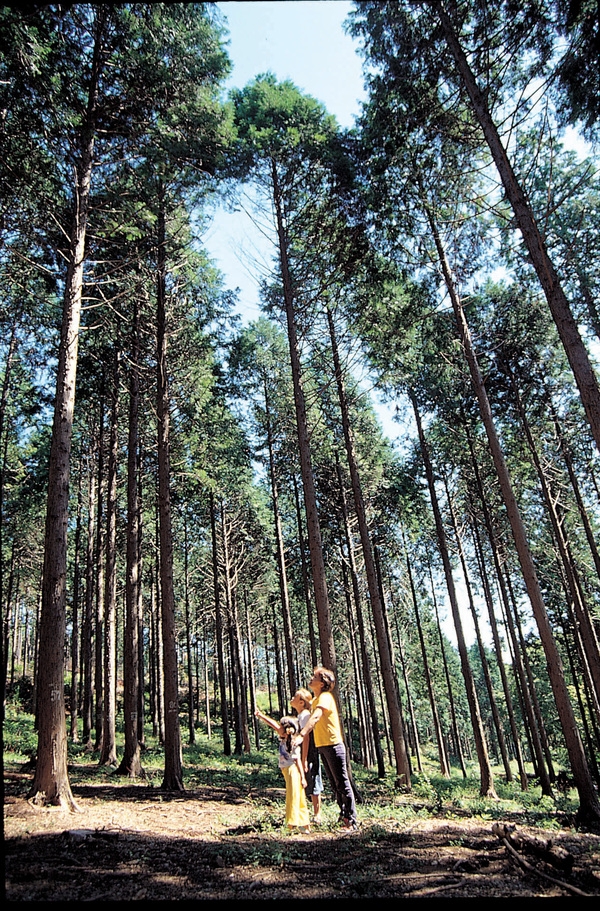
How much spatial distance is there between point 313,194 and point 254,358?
7.24 metres

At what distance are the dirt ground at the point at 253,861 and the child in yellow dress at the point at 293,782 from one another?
0.76 feet

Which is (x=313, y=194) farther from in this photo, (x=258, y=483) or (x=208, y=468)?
(x=258, y=483)

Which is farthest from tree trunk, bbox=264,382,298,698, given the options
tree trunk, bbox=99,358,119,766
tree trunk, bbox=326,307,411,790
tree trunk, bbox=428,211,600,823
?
tree trunk, bbox=428,211,600,823

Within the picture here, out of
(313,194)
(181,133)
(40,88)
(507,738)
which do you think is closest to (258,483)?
(313,194)

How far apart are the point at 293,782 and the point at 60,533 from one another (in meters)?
4.78

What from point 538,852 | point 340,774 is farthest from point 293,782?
point 538,852

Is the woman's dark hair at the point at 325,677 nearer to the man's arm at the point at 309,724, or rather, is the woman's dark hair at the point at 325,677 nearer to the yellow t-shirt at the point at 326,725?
the yellow t-shirt at the point at 326,725

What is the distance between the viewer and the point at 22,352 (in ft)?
48.4

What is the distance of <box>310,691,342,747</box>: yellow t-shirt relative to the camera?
6.95 metres

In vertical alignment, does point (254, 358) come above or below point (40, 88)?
above

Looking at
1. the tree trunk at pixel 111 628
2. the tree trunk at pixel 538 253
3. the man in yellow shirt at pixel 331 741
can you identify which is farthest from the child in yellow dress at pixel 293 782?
the tree trunk at pixel 111 628

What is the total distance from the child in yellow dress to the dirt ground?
232mm

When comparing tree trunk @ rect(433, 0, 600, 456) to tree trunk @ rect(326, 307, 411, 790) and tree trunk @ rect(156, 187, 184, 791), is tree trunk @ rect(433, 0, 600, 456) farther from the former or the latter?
tree trunk @ rect(156, 187, 184, 791)

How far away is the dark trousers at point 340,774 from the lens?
22.2 ft
